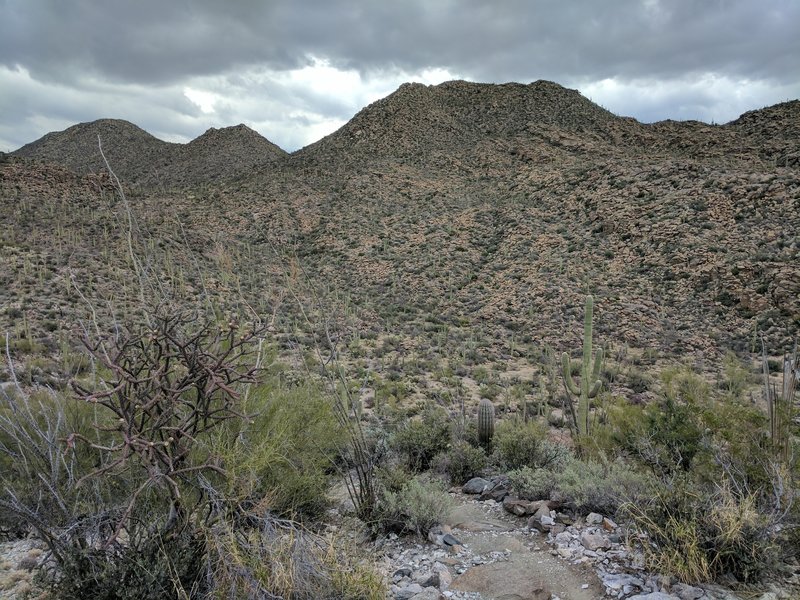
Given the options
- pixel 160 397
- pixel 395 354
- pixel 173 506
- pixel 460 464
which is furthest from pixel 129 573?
pixel 395 354

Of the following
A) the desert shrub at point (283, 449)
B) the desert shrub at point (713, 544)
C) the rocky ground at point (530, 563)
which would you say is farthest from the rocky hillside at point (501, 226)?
the desert shrub at point (713, 544)

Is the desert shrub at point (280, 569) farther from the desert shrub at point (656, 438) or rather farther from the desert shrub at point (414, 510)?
the desert shrub at point (656, 438)

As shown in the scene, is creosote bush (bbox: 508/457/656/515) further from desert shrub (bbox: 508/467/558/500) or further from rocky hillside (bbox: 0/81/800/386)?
rocky hillside (bbox: 0/81/800/386)

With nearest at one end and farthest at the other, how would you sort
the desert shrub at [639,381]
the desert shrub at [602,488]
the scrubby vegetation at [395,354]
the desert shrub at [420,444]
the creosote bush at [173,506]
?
the creosote bush at [173,506], the scrubby vegetation at [395,354], the desert shrub at [602,488], the desert shrub at [420,444], the desert shrub at [639,381]

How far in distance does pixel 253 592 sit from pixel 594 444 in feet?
18.5

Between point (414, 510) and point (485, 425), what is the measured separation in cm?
362

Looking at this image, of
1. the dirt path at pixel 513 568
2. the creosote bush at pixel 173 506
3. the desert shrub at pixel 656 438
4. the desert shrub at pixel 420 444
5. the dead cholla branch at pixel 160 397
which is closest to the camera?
the dead cholla branch at pixel 160 397

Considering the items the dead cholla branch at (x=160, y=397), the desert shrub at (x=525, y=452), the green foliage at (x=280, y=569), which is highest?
the dead cholla branch at (x=160, y=397)

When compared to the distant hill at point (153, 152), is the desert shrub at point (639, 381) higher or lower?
lower

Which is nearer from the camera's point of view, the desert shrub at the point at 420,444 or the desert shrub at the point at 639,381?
the desert shrub at the point at 420,444

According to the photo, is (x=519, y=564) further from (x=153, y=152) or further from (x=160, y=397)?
(x=153, y=152)

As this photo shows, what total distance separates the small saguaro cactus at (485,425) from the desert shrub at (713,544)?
15.0 feet

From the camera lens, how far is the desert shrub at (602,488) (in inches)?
219

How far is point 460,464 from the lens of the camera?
805 cm
